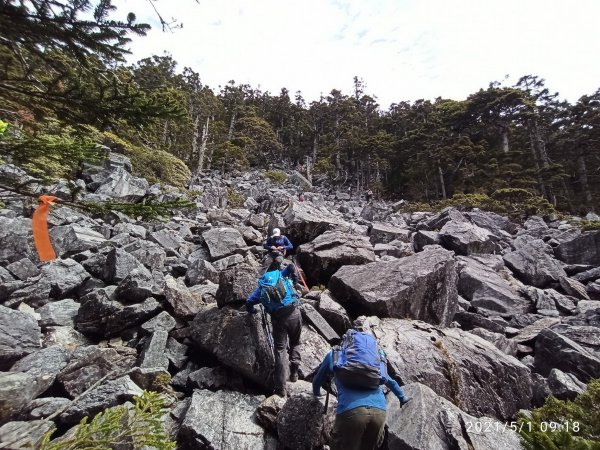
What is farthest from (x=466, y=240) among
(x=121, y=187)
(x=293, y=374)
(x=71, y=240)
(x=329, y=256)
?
(x=121, y=187)

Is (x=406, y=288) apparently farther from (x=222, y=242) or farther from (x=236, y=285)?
(x=222, y=242)

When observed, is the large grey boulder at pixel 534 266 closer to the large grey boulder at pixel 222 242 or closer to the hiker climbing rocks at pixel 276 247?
the hiker climbing rocks at pixel 276 247

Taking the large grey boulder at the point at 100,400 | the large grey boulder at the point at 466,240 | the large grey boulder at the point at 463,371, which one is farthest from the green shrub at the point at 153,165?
the large grey boulder at the point at 463,371

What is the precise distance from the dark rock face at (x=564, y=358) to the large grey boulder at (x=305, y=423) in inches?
275

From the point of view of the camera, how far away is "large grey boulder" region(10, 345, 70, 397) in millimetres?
5459

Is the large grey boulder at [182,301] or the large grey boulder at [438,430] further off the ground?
the large grey boulder at [182,301]

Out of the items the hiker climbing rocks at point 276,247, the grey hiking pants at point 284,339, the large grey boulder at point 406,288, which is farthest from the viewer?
the large grey boulder at point 406,288

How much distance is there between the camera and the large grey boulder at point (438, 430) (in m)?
4.55

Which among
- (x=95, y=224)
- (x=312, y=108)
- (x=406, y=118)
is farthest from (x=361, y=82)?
(x=95, y=224)

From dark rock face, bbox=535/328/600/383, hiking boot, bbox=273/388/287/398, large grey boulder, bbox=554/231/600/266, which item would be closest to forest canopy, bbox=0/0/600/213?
hiking boot, bbox=273/388/287/398

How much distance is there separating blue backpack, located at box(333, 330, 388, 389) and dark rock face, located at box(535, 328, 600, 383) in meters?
6.89

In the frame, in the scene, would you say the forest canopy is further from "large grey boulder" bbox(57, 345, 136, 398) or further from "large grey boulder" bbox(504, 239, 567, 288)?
"large grey boulder" bbox(504, 239, 567, 288)

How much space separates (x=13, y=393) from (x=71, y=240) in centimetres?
766

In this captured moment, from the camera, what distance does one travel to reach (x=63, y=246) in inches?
419
